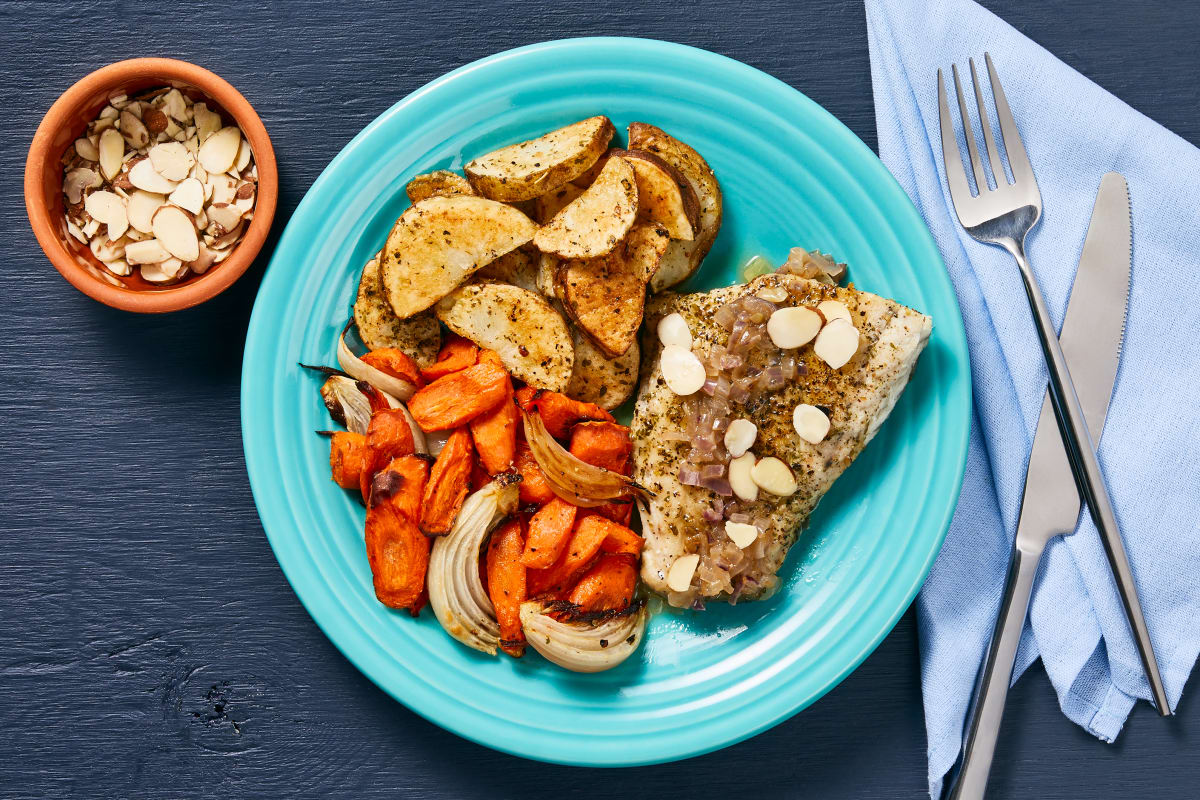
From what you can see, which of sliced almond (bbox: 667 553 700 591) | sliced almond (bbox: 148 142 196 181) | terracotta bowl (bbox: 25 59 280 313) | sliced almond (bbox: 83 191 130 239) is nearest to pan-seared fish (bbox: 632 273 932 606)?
sliced almond (bbox: 667 553 700 591)

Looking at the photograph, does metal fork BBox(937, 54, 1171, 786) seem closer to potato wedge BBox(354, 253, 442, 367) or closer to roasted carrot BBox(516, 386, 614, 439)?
roasted carrot BBox(516, 386, 614, 439)

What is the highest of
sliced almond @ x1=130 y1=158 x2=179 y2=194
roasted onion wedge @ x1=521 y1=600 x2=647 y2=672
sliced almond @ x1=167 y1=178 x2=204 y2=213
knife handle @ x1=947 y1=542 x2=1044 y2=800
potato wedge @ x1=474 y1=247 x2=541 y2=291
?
sliced almond @ x1=130 y1=158 x2=179 y2=194

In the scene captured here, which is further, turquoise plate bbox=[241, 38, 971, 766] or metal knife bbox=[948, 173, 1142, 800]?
metal knife bbox=[948, 173, 1142, 800]

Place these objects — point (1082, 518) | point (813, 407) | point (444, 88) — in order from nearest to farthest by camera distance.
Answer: point (813, 407), point (444, 88), point (1082, 518)

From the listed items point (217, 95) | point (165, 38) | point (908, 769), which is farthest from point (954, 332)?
point (165, 38)

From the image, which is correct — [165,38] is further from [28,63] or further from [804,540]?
[804,540]

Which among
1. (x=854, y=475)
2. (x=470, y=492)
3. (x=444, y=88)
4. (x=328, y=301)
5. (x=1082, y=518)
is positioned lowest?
(x=1082, y=518)

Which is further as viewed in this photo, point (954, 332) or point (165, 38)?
point (165, 38)
